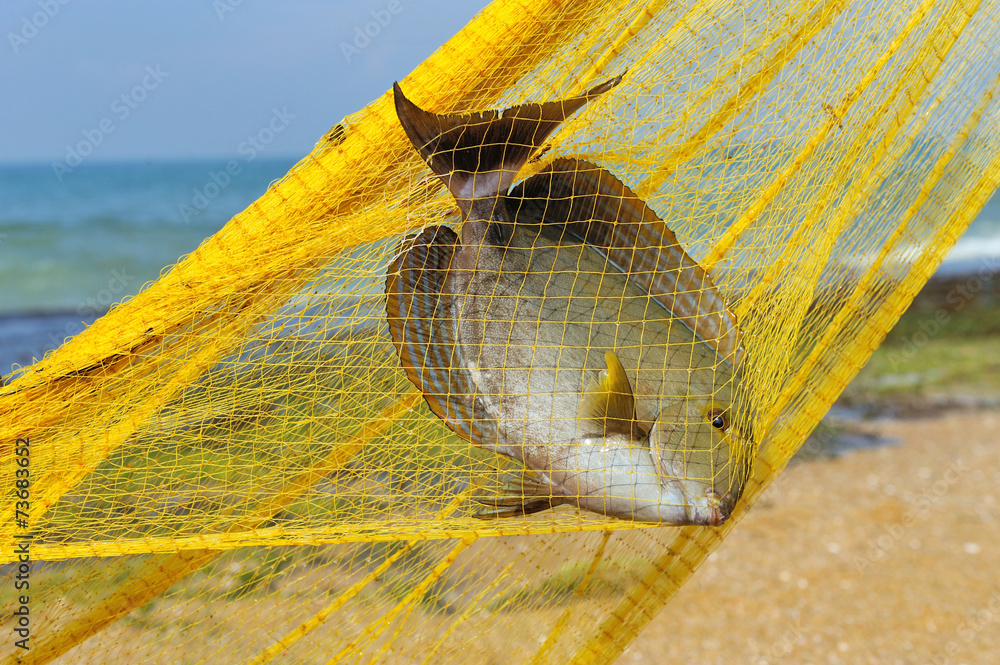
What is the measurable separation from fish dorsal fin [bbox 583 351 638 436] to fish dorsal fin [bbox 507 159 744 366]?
338 mm

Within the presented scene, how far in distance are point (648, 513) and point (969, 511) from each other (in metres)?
4.89

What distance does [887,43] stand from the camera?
94.3 inches

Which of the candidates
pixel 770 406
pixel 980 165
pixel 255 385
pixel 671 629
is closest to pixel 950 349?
pixel 671 629

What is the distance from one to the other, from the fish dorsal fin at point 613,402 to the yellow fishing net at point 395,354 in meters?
0.29

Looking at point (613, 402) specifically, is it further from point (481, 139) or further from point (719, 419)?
point (481, 139)

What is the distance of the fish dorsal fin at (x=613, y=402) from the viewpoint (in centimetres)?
190

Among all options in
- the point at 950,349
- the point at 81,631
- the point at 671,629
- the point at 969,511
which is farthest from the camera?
the point at 950,349

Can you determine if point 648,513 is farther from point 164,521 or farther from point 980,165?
point 980,165

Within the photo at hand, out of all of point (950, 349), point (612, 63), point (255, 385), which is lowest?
point (950, 349)

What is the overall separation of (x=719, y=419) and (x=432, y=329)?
85 centimetres
